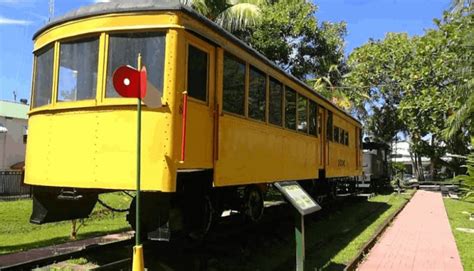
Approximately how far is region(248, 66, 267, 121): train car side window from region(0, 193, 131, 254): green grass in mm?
4072

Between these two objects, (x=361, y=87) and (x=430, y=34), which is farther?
(x=361, y=87)

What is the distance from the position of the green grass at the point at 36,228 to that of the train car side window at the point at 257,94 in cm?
407

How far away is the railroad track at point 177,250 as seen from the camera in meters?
7.02

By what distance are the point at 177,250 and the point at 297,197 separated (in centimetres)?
227

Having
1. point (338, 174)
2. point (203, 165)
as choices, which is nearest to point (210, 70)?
Result: point (203, 165)

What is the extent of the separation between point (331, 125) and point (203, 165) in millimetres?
7951

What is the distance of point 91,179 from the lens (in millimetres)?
6164

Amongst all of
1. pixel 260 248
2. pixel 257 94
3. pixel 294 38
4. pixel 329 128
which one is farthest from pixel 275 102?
pixel 294 38

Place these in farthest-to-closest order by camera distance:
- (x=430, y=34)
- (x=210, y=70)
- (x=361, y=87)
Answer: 1. (x=361, y=87)
2. (x=430, y=34)
3. (x=210, y=70)

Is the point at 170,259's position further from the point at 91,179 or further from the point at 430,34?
the point at 430,34

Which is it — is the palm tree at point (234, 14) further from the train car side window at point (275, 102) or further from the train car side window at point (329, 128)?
the train car side window at point (275, 102)

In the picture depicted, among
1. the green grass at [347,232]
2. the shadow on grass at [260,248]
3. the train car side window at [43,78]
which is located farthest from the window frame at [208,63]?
the green grass at [347,232]

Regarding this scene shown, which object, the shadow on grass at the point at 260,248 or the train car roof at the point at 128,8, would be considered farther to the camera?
the shadow on grass at the point at 260,248

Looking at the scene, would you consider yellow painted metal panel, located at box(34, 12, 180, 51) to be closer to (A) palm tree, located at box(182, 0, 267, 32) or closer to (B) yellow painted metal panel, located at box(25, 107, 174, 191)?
(B) yellow painted metal panel, located at box(25, 107, 174, 191)
